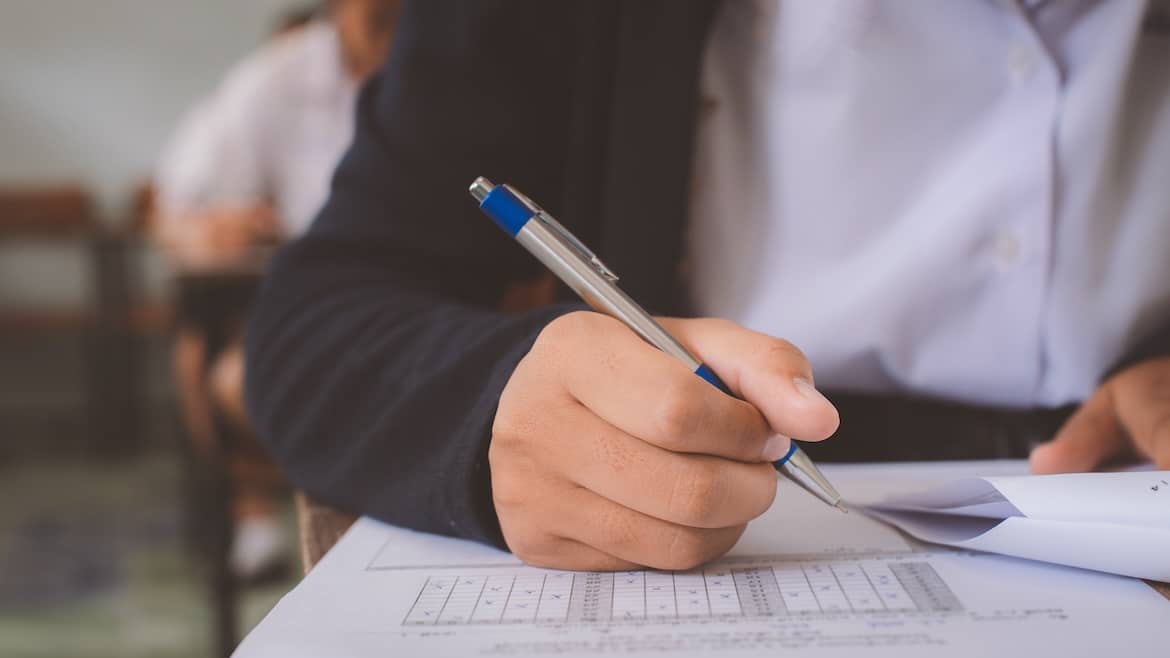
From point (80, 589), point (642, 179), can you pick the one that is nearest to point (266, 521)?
point (80, 589)

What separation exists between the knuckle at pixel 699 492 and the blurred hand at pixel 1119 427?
0.64 feet

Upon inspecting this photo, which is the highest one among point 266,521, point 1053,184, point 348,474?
point 1053,184

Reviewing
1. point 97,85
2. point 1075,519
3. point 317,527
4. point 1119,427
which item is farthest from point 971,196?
point 97,85

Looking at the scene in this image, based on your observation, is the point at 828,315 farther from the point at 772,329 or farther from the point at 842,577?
the point at 842,577

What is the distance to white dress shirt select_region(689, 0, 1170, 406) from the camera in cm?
53

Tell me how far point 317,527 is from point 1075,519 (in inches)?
12.2

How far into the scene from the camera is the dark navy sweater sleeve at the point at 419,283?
0.40 metres

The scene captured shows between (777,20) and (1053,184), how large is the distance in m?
0.18

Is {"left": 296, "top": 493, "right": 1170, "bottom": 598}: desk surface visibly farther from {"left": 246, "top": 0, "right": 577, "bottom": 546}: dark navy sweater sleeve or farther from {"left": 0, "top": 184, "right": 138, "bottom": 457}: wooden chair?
{"left": 0, "top": 184, "right": 138, "bottom": 457}: wooden chair

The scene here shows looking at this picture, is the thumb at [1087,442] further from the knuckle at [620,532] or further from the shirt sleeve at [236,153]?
the shirt sleeve at [236,153]

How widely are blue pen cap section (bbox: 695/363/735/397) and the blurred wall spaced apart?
3.80m

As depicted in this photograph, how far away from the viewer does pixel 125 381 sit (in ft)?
11.2

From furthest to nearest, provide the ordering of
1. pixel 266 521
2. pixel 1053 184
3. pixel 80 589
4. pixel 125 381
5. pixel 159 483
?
pixel 125 381 < pixel 159 483 < pixel 266 521 < pixel 80 589 < pixel 1053 184

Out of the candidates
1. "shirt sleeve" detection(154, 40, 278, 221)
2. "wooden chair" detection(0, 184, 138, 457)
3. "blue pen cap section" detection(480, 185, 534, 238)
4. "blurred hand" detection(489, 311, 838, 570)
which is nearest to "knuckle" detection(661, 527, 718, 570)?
"blurred hand" detection(489, 311, 838, 570)
